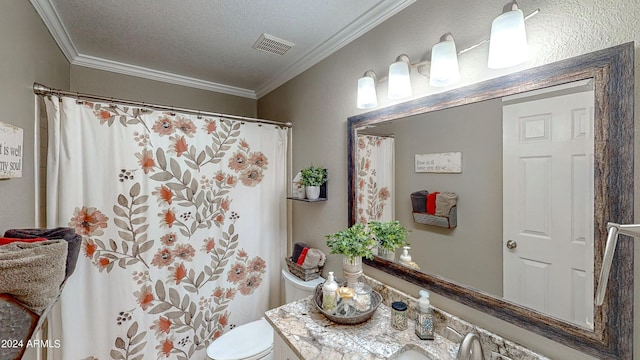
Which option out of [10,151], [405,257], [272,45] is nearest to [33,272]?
[10,151]

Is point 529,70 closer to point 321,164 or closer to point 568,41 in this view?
point 568,41

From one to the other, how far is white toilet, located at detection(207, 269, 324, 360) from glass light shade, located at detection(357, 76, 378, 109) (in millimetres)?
1228

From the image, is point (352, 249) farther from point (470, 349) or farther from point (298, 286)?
point (298, 286)

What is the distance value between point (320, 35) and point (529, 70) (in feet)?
4.00

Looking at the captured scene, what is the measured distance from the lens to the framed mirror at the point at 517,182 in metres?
0.71

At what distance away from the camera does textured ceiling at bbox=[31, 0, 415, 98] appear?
139cm

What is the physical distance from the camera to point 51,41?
153 cm

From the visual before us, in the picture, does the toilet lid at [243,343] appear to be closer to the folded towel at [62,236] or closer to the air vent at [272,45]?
the folded towel at [62,236]

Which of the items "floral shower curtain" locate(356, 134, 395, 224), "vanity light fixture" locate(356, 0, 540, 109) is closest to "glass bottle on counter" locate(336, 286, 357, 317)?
"floral shower curtain" locate(356, 134, 395, 224)

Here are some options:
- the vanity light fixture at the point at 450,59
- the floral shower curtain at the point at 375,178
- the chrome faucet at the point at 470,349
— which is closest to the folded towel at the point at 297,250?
the floral shower curtain at the point at 375,178

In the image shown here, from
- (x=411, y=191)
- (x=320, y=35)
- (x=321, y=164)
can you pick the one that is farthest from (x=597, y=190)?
(x=320, y=35)

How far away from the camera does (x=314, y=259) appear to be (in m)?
1.80

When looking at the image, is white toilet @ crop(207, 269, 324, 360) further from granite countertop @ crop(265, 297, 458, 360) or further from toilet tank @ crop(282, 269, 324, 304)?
granite countertop @ crop(265, 297, 458, 360)

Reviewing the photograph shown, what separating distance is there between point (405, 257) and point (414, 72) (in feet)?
3.03
